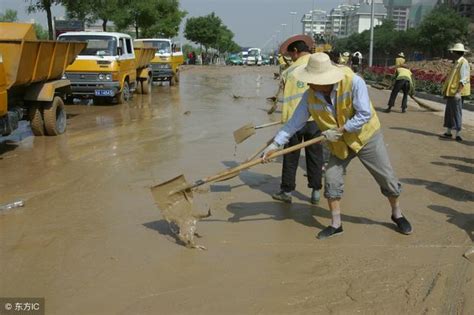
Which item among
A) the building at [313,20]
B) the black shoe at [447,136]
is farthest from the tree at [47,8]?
the building at [313,20]

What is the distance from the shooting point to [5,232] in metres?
4.84

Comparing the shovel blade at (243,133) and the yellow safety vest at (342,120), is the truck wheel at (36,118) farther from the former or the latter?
the yellow safety vest at (342,120)

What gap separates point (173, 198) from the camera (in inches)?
182

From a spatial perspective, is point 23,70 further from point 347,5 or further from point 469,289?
point 347,5

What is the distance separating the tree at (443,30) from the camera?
53625 mm

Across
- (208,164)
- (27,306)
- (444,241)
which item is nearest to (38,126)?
(208,164)

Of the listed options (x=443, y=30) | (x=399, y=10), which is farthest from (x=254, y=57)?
(x=399, y=10)

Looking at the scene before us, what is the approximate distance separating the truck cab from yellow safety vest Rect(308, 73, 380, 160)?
10.8 meters

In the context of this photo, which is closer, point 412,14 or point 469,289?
point 469,289

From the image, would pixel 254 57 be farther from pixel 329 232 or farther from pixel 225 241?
pixel 225 241

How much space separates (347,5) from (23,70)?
125m

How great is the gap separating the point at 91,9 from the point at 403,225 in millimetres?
20595

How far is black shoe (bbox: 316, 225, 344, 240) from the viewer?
476 cm

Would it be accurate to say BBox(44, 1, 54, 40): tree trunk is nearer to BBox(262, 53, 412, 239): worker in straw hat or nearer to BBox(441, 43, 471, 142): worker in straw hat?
BBox(441, 43, 471, 142): worker in straw hat
